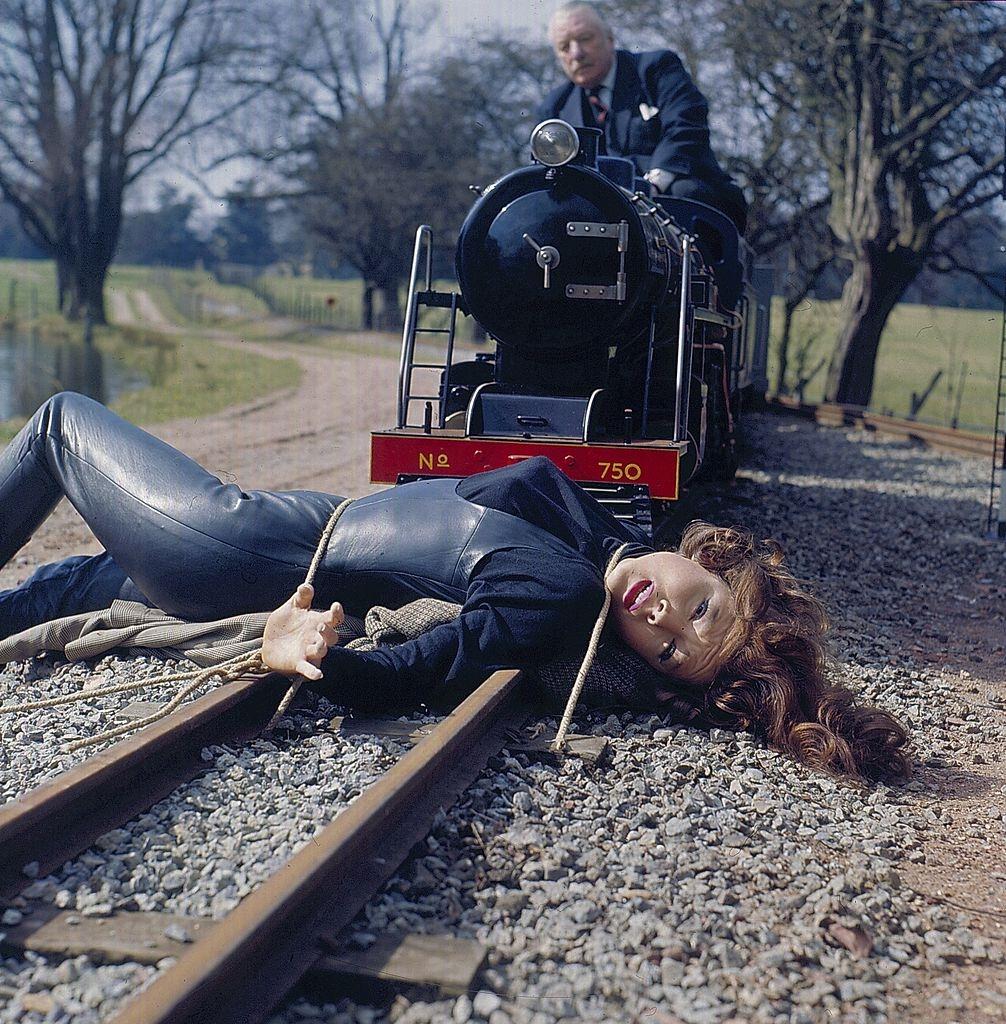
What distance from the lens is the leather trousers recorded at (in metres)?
3.96

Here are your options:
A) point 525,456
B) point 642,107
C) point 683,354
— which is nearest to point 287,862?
point 525,456

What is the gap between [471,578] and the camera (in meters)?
3.83

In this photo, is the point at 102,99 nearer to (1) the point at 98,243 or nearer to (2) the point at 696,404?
(1) the point at 98,243

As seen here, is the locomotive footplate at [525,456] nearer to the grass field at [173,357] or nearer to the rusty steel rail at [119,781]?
the rusty steel rail at [119,781]

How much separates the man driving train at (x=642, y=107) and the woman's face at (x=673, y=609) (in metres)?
5.44

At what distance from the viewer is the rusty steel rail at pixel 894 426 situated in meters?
16.8

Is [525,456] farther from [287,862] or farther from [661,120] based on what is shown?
[287,862]

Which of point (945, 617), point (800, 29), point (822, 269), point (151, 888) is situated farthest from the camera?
point (822, 269)

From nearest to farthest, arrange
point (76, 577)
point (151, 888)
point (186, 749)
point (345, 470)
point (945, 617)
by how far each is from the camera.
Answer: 1. point (151, 888)
2. point (186, 749)
3. point (76, 577)
4. point (945, 617)
5. point (345, 470)

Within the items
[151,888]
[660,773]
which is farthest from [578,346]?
[151,888]

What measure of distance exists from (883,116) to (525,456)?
17.4m

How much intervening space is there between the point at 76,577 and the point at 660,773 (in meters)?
2.38

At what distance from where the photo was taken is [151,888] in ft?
8.73

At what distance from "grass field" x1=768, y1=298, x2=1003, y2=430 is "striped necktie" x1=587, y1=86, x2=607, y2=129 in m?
11.2
